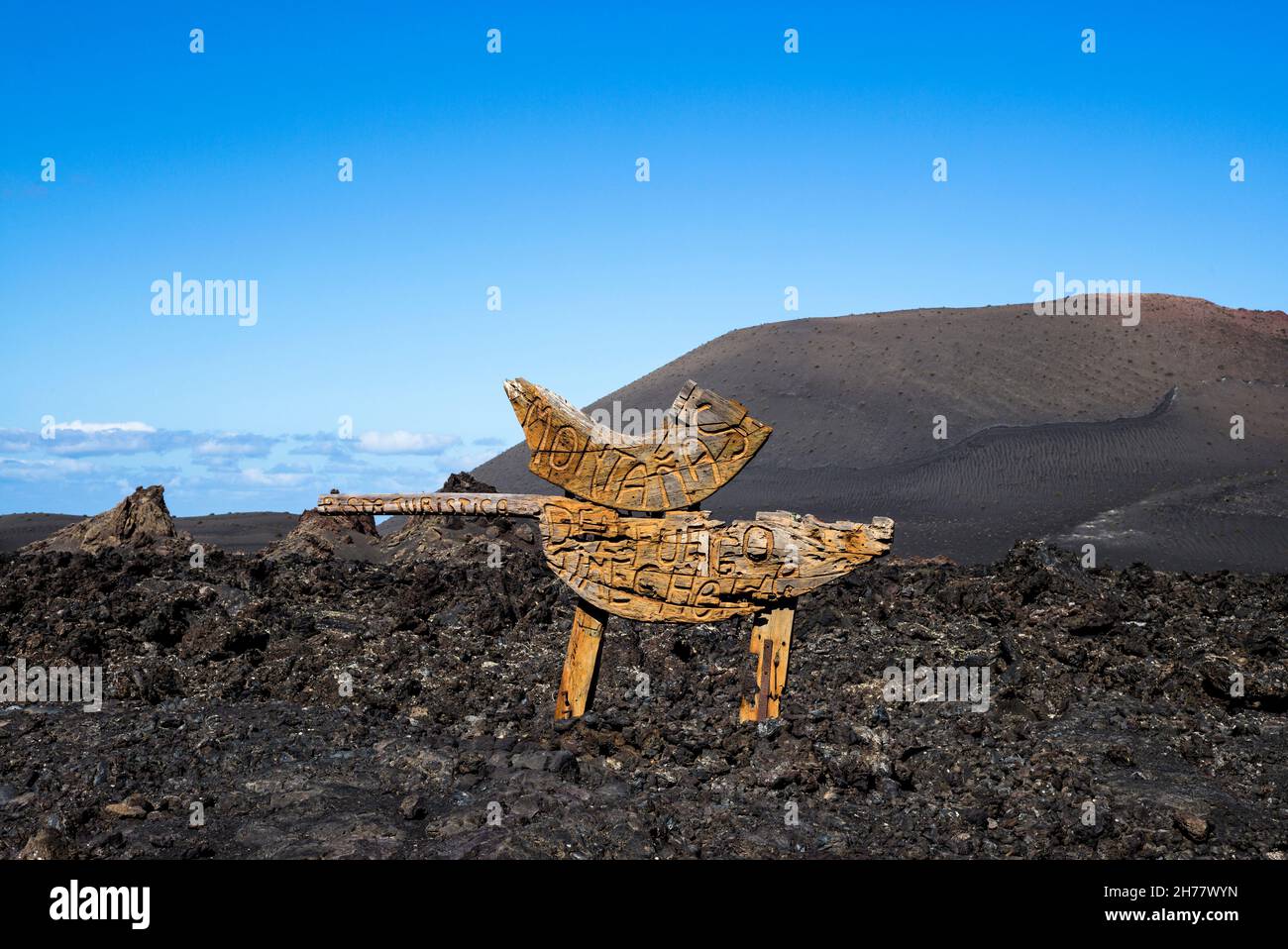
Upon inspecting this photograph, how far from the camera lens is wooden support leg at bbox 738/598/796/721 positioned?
31.6 feet

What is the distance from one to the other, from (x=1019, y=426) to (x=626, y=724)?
31.2m

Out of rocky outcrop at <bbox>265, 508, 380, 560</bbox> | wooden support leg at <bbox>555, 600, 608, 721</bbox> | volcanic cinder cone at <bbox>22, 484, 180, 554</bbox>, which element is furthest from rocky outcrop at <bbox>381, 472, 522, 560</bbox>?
wooden support leg at <bbox>555, 600, 608, 721</bbox>

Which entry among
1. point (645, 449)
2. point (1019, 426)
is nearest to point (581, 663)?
point (645, 449)

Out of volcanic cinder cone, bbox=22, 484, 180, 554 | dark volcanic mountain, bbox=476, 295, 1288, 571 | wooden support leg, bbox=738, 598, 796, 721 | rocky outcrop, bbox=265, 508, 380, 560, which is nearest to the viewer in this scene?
wooden support leg, bbox=738, 598, 796, 721

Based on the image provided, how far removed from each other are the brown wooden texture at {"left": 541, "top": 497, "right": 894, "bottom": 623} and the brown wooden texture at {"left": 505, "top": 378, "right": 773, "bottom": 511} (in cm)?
21

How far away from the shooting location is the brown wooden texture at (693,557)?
9.38 metres

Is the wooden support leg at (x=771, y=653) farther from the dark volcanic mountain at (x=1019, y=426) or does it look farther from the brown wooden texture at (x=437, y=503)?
the dark volcanic mountain at (x=1019, y=426)

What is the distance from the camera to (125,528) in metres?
20.0

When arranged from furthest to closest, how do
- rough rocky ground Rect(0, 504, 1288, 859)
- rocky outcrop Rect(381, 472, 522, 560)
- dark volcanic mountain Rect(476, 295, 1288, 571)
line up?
dark volcanic mountain Rect(476, 295, 1288, 571) < rocky outcrop Rect(381, 472, 522, 560) < rough rocky ground Rect(0, 504, 1288, 859)

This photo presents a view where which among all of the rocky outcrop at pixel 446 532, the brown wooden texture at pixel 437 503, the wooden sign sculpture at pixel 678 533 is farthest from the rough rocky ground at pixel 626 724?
the rocky outcrop at pixel 446 532

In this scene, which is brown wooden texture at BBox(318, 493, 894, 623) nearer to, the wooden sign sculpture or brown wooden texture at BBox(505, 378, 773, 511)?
the wooden sign sculpture

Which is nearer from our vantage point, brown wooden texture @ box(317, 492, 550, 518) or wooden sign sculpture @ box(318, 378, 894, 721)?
wooden sign sculpture @ box(318, 378, 894, 721)

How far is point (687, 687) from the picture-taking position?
11883 millimetres

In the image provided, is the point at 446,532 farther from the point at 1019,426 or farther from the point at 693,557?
the point at 1019,426
